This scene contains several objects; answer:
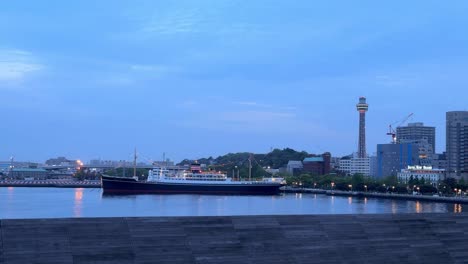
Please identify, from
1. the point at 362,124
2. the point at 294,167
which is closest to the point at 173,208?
the point at 294,167

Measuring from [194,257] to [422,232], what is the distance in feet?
16.3

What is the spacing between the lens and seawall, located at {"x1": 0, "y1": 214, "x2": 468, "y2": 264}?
29.0ft

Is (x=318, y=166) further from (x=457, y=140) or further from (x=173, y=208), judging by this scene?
(x=173, y=208)

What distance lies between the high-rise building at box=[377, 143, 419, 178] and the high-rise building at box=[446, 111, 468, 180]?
7481mm

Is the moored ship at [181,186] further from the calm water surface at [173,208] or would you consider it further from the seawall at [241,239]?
the seawall at [241,239]

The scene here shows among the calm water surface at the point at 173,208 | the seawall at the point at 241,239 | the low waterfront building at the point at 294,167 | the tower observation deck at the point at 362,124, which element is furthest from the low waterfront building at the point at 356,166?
the seawall at the point at 241,239

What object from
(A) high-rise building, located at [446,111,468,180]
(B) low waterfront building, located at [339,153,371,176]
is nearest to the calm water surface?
(A) high-rise building, located at [446,111,468,180]

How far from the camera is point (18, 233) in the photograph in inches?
344

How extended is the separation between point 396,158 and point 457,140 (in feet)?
42.3

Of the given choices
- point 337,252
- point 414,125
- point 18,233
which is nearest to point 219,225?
point 337,252

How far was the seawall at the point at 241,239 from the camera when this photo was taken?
29.0 feet

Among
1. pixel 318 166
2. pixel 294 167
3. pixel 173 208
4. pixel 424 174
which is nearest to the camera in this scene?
pixel 173 208

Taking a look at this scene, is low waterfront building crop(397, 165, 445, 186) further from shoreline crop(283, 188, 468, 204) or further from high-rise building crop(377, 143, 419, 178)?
shoreline crop(283, 188, 468, 204)

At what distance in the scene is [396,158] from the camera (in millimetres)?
118312
